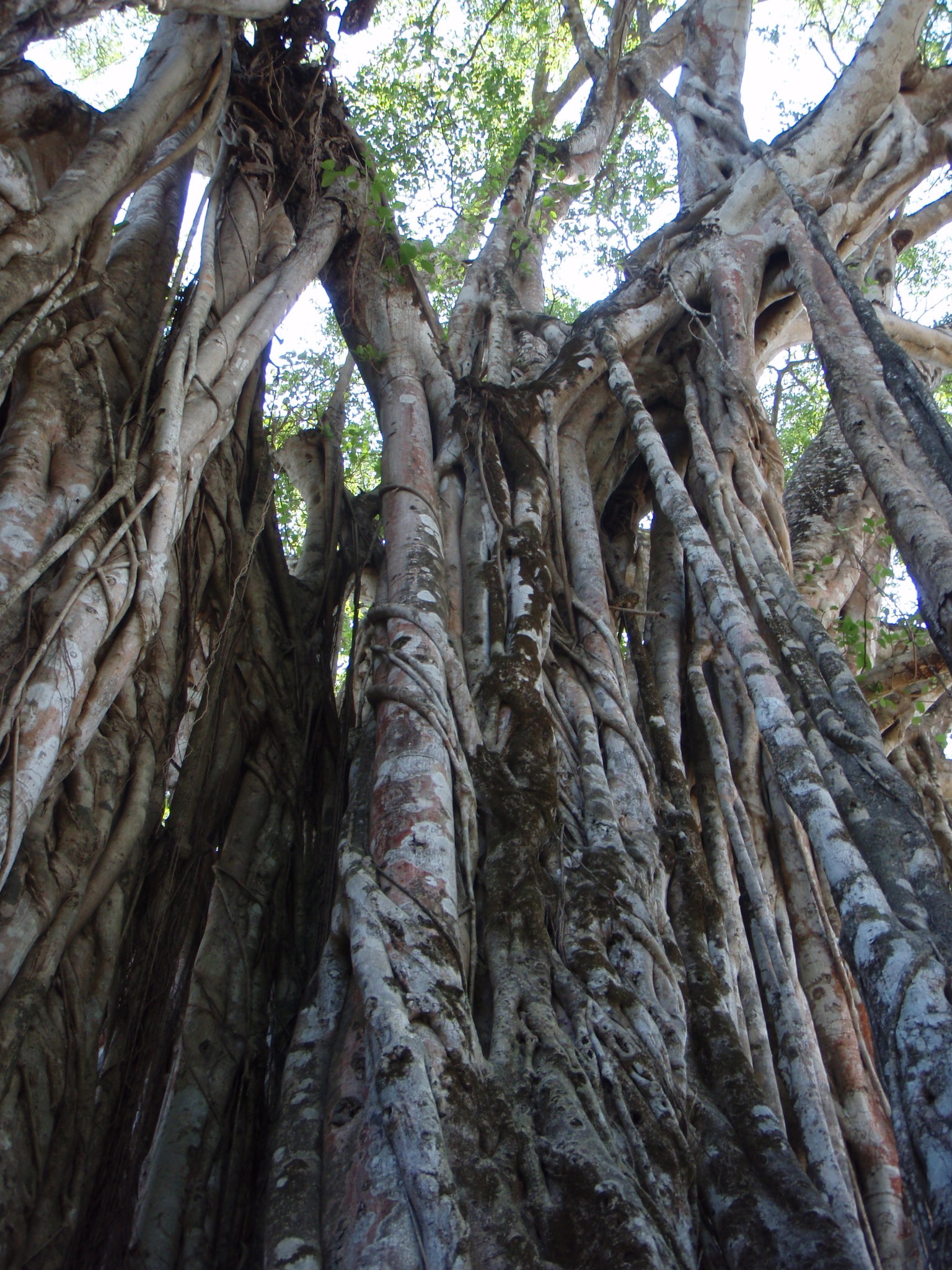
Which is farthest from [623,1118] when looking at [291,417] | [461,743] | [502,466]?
[291,417]

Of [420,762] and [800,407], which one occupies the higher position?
[800,407]

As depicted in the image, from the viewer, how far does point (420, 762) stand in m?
2.60

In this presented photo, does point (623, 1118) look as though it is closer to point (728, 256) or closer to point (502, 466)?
point (502, 466)

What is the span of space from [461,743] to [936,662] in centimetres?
313

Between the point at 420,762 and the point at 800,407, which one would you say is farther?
the point at 800,407

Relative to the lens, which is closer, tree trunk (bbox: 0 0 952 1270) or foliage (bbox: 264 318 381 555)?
tree trunk (bbox: 0 0 952 1270)

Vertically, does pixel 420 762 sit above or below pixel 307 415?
below

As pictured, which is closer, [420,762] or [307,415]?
[420,762]

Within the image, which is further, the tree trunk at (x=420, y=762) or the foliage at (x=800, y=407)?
the foliage at (x=800, y=407)

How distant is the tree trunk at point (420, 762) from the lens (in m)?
1.93

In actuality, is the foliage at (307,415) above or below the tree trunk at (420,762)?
above

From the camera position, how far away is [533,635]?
3.29 metres

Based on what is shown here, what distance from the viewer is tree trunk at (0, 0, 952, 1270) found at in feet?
6.32

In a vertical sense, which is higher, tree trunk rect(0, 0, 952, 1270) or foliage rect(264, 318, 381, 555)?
foliage rect(264, 318, 381, 555)
